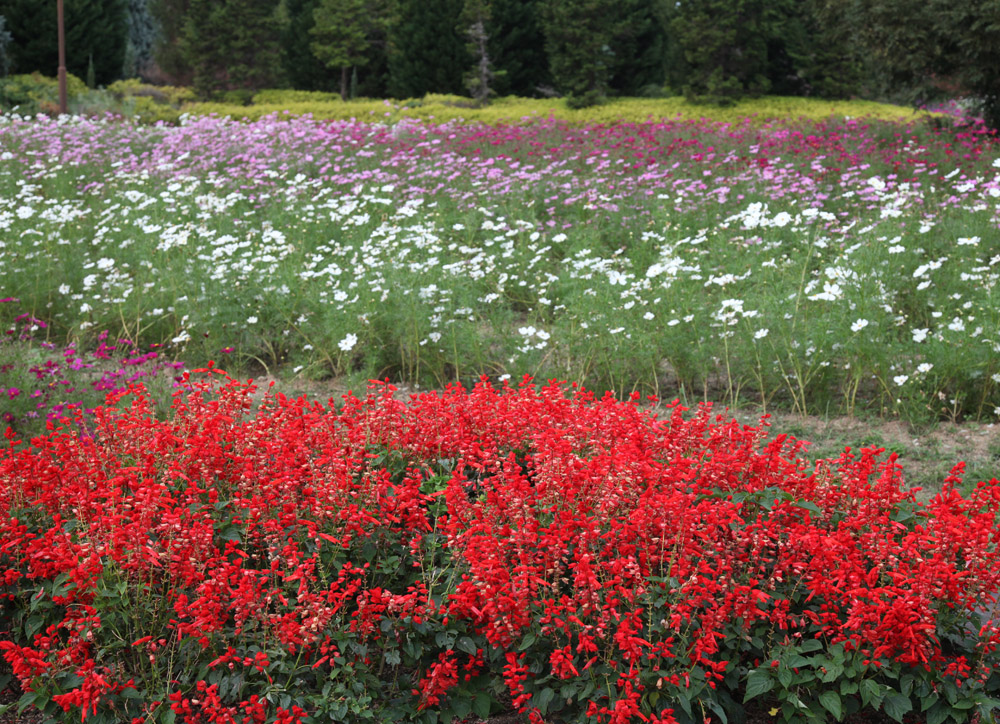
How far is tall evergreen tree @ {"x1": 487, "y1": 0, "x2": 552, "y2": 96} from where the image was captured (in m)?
25.2

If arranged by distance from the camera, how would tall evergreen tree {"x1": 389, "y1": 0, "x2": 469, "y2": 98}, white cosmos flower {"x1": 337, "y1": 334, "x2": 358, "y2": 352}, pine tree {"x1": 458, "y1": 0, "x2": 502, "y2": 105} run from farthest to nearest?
tall evergreen tree {"x1": 389, "y1": 0, "x2": 469, "y2": 98}, pine tree {"x1": 458, "y1": 0, "x2": 502, "y2": 105}, white cosmos flower {"x1": 337, "y1": 334, "x2": 358, "y2": 352}

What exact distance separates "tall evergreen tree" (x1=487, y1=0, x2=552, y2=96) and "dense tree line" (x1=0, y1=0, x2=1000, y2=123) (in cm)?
4

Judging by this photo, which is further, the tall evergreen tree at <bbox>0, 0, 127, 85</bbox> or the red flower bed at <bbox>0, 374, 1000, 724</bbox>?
the tall evergreen tree at <bbox>0, 0, 127, 85</bbox>

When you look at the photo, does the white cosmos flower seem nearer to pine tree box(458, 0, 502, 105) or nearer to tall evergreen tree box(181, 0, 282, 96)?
pine tree box(458, 0, 502, 105)

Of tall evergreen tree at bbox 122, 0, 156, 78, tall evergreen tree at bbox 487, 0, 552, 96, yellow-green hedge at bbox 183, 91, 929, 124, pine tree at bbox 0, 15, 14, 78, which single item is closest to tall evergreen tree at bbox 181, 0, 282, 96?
yellow-green hedge at bbox 183, 91, 929, 124

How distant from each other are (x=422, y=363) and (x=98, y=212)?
5289 mm

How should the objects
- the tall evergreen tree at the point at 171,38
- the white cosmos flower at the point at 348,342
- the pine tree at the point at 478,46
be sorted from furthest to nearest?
the tall evergreen tree at the point at 171,38 < the pine tree at the point at 478,46 < the white cosmos flower at the point at 348,342

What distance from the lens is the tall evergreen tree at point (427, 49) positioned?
25312mm

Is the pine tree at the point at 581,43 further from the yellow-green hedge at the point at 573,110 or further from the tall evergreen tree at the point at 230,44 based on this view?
the tall evergreen tree at the point at 230,44

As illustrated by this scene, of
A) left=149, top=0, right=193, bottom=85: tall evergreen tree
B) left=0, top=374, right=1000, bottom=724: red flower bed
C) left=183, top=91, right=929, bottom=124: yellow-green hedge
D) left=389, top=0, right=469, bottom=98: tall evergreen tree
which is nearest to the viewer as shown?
left=0, top=374, right=1000, bottom=724: red flower bed

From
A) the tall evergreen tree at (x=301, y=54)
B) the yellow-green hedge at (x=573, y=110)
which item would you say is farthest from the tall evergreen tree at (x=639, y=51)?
the tall evergreen tree at (x=301, y=54)

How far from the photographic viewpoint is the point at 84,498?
3.00 meters

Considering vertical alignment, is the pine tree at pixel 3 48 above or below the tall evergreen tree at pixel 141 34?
below

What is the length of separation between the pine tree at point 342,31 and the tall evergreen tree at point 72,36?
21.0ft
